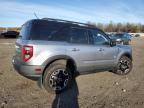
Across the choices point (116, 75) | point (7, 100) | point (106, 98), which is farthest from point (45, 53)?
point (116, 75)

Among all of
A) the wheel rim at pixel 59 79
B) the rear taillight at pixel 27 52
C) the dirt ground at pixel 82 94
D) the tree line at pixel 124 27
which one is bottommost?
the dirt ground at pixel 82 94

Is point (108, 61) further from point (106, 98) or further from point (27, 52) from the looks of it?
point (27, 52)

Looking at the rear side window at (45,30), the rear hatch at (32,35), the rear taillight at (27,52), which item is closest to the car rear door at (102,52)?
the rear side window at (45,30)

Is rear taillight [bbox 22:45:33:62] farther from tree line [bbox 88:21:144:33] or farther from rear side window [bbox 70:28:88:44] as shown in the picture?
tree line [bbox 88:21:144:33]

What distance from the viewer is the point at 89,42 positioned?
297 inches

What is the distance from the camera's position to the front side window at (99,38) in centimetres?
777

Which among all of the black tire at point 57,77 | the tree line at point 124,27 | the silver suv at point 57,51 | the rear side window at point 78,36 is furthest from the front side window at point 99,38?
the tree line at point 124,27

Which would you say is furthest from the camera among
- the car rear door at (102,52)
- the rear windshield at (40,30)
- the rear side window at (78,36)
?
the car rear door at (102,52)

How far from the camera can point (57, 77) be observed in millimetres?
6715

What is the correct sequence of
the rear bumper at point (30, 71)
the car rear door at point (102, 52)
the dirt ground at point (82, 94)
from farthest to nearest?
the car rear door at point (102, 52) < the rear bumper at point (30, 71) < the dirt ground at point (82, 94)

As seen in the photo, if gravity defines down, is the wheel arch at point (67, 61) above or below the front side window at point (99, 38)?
below

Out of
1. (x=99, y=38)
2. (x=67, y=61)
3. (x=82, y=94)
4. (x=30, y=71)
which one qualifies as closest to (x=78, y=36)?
(x=67, y=61)

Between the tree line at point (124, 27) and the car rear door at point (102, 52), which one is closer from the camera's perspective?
the car rear door at point (102, 52)

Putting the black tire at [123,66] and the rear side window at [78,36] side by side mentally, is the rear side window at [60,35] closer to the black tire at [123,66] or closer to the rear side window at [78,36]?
the rear side window at [78,36]
